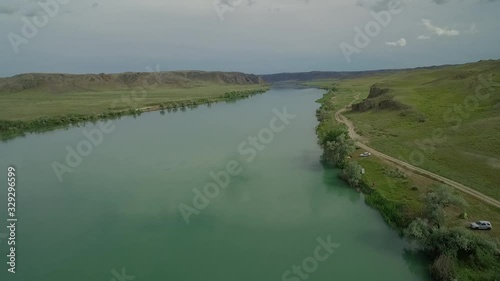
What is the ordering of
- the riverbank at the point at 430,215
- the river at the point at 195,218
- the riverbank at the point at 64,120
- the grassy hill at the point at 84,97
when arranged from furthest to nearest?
the grassy hill at the point at 84,97
the riverbank at the point at 64,120
the river at the point at 195,218
the riverbank at the point at 430,215

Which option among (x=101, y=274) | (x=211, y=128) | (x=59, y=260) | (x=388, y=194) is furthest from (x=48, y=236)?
(x=211, y=128)

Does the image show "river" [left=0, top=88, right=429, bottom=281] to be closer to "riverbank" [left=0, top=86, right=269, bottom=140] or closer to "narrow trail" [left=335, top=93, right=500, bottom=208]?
"narrow trail" [left=335, top=93, right=500, bottom=208]

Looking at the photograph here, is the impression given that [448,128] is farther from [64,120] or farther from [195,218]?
[64,120]

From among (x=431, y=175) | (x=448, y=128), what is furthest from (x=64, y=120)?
(x=448, y=128)

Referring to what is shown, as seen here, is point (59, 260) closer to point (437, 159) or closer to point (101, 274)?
point (101, 274)

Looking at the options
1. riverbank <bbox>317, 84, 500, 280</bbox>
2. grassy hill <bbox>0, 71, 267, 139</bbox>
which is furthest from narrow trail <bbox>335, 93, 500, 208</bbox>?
grassy hill <bbox>0, 71, 267, 139</bbox>

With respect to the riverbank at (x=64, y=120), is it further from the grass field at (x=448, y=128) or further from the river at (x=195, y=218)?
the grass field at (x=448, y=128)

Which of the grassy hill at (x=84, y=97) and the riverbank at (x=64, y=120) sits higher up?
the grassy hill at (x=84, y=97)

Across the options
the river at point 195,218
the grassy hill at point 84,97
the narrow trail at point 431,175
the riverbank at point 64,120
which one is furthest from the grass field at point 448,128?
the grassy hill at point 84,97
